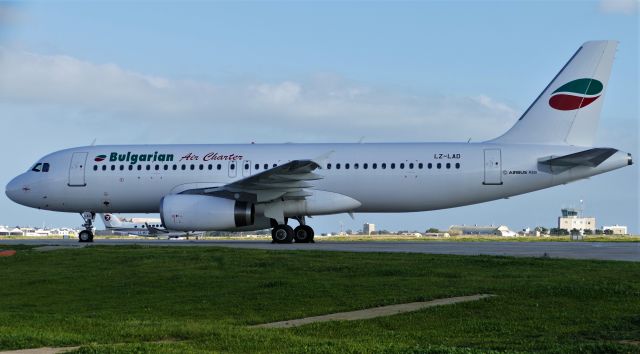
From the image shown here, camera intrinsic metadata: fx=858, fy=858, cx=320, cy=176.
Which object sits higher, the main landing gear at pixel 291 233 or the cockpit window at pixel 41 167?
the cockpit window at pixel 41 167

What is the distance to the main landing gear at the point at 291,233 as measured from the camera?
3275cm

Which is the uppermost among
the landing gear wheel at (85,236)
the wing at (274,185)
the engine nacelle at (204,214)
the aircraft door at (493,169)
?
the aircraft door at (493,169)

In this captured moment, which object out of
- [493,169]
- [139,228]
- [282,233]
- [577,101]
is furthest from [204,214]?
[139,228]

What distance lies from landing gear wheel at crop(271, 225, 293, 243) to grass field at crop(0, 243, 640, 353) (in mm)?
9902

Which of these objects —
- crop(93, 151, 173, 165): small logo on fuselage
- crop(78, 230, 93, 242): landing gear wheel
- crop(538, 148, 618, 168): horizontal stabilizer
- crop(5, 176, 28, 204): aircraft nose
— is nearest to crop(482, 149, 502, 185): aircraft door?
crop(538, 148, 618, 168): horizontal stabilizer

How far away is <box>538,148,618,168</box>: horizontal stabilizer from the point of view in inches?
1199

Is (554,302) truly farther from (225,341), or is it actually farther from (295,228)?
(295,228)

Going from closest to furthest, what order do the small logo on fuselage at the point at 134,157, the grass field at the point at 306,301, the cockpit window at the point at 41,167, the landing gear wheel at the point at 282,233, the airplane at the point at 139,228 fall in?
the grass field at the point at 306,301 < the landing gear wheel at the point at 282,233 < the small logo on fuselage at the point at 134,157 < the cockpit window at the point at 41,167 < the airplane at the point at 139,228

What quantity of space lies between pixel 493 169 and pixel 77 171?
16822 millimetres

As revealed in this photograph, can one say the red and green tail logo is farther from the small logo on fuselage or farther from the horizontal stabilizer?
the small logo on fuselage

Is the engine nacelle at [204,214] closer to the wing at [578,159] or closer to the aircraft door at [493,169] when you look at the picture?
the aircraft door at [493,169]

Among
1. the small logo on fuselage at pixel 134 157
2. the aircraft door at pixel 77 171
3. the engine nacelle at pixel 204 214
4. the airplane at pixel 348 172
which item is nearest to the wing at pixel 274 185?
the airplane at pixel 348 172

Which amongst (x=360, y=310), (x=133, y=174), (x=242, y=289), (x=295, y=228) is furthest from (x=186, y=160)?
(x=360, y=310)

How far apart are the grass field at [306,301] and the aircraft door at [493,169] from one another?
10666 millimetres
